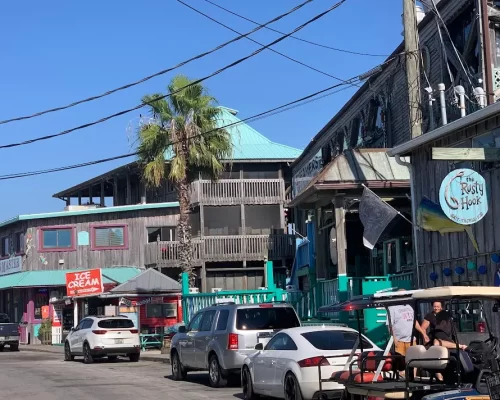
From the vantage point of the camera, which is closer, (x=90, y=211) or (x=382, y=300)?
(x=382, y=300)

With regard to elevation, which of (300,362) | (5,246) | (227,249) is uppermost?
(5,246)

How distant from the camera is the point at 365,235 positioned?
21.6 m

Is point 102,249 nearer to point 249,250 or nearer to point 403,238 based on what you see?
point 249,250

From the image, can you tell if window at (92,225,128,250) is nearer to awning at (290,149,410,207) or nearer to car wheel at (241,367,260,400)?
awning at (290,149,410,207)

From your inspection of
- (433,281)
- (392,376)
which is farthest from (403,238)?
(392,376)

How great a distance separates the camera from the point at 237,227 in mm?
45719

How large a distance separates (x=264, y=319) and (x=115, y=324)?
1166cm

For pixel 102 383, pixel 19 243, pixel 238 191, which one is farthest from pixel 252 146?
pixel 102 383

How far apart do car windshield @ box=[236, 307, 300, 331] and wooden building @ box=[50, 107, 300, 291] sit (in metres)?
25.8

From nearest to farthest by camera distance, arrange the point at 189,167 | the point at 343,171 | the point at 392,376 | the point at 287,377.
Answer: the point at 392,376, the point at 287,377, the point at 343,171, the point at 189,167

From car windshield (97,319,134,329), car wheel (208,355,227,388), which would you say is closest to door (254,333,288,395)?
car wheel (208,355,227,388)

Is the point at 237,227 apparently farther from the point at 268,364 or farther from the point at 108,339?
the point at 268,364

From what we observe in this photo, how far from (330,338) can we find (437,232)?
19.8 feet

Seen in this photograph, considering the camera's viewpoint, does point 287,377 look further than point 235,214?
No
